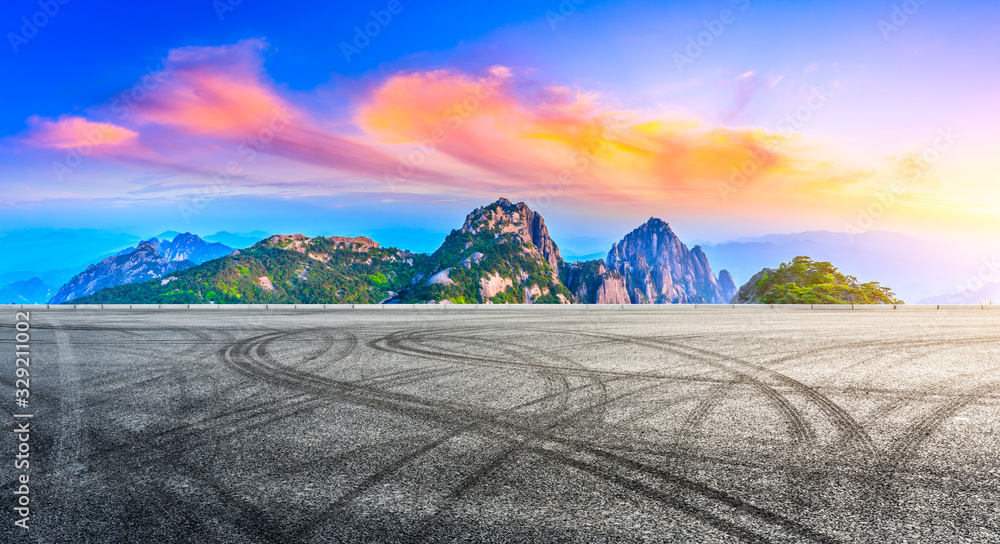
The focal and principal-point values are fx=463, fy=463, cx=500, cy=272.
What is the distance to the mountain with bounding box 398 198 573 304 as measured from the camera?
137375 millimetres

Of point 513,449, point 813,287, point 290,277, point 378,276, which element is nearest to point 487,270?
point 378,276

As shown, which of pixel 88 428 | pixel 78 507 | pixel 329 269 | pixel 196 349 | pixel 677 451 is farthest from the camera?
pixel 329 269

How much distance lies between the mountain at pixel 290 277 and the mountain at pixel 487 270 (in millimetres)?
15055

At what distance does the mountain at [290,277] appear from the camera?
12350 cm

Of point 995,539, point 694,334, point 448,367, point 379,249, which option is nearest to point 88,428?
point 448,367

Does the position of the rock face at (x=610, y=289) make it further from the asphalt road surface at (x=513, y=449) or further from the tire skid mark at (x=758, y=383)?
the asphalt road surface at (x=513, y=449)

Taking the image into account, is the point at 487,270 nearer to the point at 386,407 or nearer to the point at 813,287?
the point at 813,287

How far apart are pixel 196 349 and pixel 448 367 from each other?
26.2ft

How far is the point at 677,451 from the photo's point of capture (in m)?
5.05

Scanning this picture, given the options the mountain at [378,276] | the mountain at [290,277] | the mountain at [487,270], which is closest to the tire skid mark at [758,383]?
the mountain at [378,276]

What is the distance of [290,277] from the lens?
153500mm

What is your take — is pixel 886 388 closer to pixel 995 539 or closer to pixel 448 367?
pixel 995 539

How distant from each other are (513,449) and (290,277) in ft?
538

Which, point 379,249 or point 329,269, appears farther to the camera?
point 379,249
